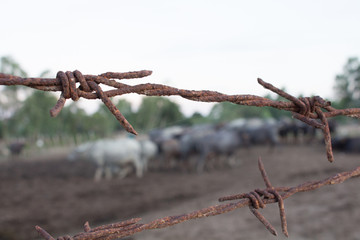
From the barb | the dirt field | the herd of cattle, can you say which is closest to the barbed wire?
the barb

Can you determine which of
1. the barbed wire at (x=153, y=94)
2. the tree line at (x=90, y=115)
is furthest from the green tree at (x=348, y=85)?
the barbed wire at (x=153, y=94)

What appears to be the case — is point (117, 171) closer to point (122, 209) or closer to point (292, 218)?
point (122, 209)

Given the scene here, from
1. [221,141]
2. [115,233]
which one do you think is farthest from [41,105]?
[115,233]

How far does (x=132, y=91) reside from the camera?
0.93 metres

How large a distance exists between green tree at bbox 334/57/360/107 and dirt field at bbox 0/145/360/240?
15.3 m

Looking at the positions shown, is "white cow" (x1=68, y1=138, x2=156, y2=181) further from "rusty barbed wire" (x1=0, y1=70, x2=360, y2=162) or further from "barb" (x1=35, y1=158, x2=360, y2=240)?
"rusty barbed wire" (x1=0, y1=70, x2=360, y2=162)

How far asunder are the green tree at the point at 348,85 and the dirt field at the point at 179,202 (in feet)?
50.2

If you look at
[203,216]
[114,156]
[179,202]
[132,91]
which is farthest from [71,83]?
[114,156]

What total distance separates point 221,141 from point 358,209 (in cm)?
633

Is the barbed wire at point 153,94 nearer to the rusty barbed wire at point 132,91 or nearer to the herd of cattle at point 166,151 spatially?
the rusty barbed wire at point 132,91

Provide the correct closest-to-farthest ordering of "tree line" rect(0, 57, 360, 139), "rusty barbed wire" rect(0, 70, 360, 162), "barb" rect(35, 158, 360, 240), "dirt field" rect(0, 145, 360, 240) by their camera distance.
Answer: "rusty barbed wire" rect(0, 70, 360, 162) → "barb" rect(35, 158, 360, 240) → "dirt field" rect(0, 145, 360, 240) → "tree line" rect(0, 57, 360, 139)

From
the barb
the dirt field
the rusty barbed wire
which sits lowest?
the dirt field

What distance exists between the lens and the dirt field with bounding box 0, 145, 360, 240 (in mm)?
4750

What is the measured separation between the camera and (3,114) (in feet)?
87.9
